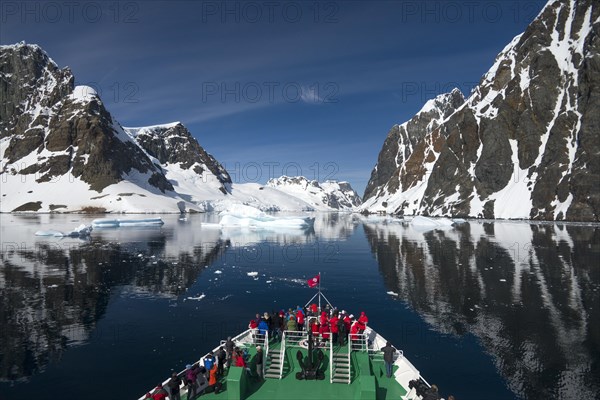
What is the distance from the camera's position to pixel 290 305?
35.5m

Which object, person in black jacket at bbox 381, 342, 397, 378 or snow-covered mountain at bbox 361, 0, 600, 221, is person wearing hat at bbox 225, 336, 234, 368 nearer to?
person in black jacket at bbox 381, 342, 397, 378

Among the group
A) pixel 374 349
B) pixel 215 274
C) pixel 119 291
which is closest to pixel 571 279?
pixel 374 349

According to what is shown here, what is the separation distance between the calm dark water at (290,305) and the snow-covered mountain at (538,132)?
8296cm

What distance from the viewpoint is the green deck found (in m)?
17.2

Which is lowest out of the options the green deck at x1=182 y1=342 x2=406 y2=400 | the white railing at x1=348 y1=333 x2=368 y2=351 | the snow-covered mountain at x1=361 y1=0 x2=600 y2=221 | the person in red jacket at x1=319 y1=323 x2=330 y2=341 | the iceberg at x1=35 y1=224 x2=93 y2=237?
the green deck at x1=182 y1=342 x2=406 y2=400

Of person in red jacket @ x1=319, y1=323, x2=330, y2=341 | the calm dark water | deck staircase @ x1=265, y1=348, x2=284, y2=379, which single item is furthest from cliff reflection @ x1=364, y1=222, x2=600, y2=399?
deck staircase @ x1=265, y1=348, x2=284, y2=379

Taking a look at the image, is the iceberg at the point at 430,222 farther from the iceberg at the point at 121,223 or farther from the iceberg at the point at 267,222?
the iceberg at the point at 121,223

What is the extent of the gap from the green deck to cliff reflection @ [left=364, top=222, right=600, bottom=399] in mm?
6969

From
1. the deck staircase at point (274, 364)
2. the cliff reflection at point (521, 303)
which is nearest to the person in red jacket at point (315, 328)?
the deck staircase at point (274, 364)

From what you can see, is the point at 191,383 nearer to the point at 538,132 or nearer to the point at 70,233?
the point at 70,233

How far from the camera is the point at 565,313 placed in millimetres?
31203

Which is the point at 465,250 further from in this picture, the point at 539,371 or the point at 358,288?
the point at 539,371

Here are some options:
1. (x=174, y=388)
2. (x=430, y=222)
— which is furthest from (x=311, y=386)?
(x=430, y=222)

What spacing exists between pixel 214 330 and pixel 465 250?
5192cm
